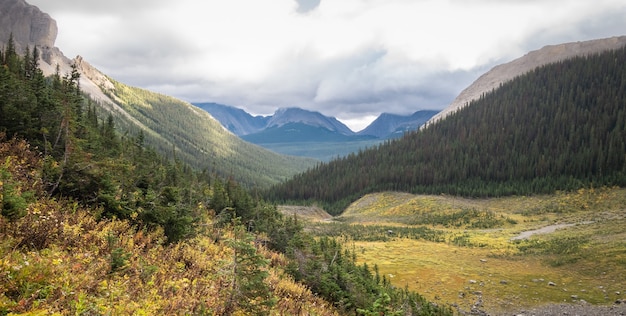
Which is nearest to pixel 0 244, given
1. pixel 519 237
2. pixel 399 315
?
pixel 399 315

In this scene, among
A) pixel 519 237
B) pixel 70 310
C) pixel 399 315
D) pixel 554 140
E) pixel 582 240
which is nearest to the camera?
pixel 70 310

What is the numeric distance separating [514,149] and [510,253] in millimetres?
80375

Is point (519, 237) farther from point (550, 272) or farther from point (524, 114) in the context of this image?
point (524, 114)

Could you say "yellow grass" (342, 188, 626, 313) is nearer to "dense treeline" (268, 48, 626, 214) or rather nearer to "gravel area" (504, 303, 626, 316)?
"gravel area" (504, 303, 626, 316)

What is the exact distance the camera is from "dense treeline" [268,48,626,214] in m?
89.4

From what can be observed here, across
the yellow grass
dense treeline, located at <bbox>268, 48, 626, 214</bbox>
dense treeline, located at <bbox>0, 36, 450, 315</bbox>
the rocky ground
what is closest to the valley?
the yellow grass

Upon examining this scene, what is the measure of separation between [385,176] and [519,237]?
223ft

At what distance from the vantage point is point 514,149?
4247 inches

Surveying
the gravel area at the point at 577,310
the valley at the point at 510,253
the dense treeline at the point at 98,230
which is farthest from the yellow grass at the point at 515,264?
the dense treeline at the point at 98,230

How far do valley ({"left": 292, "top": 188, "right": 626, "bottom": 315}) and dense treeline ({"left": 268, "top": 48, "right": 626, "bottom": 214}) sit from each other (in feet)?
51.0

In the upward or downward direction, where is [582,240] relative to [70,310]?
downward

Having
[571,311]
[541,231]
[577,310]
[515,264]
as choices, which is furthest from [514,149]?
[571,311]

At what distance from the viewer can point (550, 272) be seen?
32.1 m

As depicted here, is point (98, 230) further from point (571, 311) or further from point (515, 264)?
point (515, 264)
